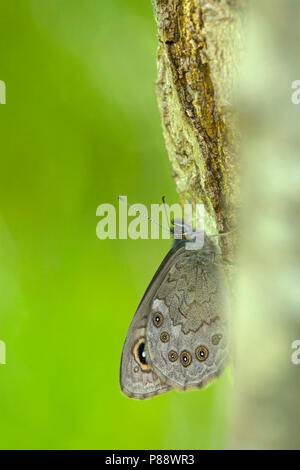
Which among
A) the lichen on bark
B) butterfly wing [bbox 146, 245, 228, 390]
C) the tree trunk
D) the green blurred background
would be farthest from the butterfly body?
the tree trunk

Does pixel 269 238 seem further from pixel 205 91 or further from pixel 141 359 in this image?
pixel 141 359

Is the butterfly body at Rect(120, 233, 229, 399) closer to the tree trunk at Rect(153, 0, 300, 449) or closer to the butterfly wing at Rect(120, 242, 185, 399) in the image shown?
the butterfly wing at Rect(120, 242, 185, 399)

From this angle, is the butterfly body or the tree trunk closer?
the tree trunk

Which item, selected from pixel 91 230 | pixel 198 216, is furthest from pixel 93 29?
pixel 198 216

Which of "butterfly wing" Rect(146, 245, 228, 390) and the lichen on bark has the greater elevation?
the lichen on bark
